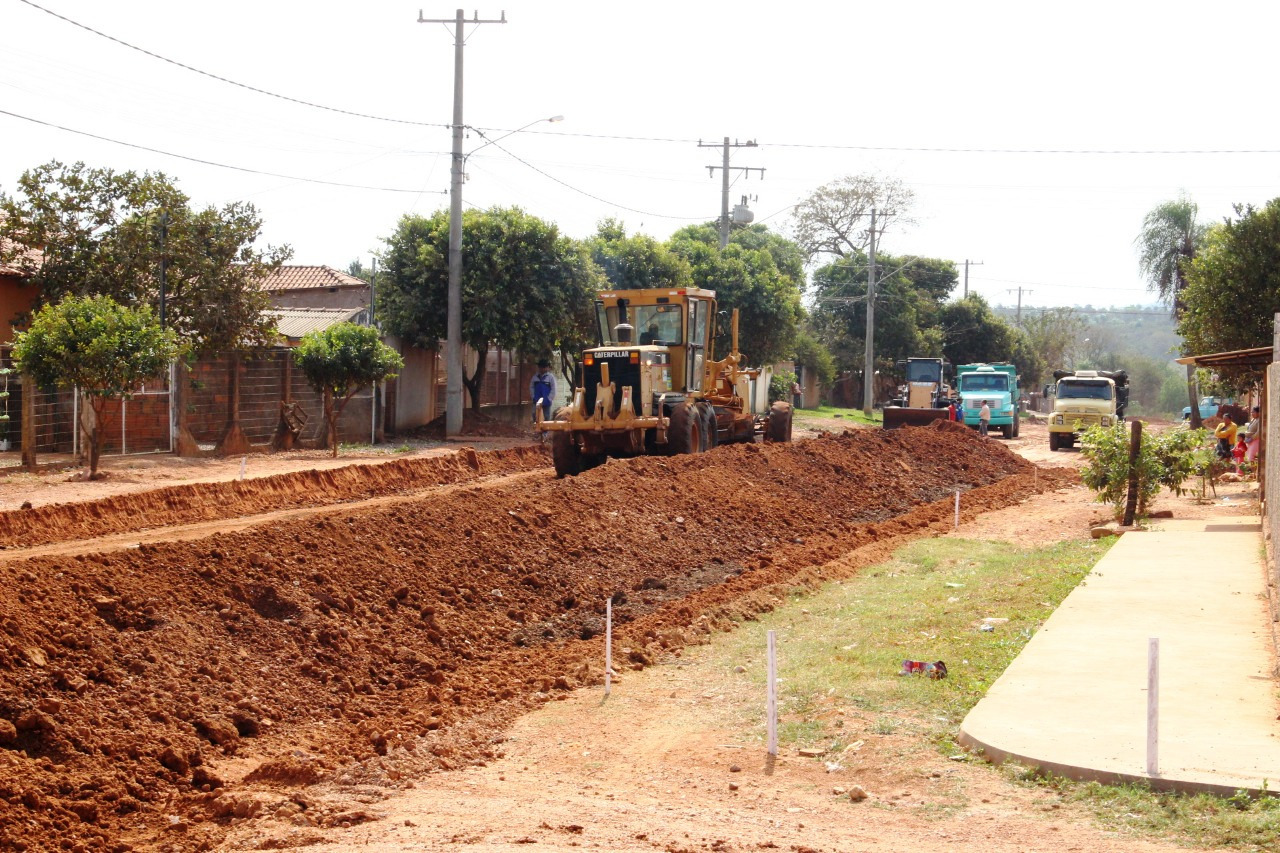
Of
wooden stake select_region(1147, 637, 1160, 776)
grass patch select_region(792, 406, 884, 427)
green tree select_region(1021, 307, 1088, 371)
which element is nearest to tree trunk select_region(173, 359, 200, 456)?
wooden stake select_region(1147, 637, 1160, 776)

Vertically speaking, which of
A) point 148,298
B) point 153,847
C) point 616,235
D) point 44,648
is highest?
point 616,235

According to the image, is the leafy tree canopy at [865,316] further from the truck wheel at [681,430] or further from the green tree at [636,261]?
the truck wheel at [681,430]

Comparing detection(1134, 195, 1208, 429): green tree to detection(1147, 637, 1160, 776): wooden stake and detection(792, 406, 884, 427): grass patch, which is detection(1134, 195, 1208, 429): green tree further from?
detection(1147, 637, 1160, 776): wooden stake

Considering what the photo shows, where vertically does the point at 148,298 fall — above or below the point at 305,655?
above

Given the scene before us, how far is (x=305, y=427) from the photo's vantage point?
26.1 m

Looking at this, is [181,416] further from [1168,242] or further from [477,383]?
[1168,242]

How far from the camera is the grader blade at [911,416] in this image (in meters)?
36.2

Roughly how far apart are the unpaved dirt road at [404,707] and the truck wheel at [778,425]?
13.3 metres

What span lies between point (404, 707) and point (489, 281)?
74.2ft

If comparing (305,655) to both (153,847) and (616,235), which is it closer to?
(153,847)

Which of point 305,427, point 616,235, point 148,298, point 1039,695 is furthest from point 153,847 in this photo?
point 616,235

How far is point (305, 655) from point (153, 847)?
2.86 meters

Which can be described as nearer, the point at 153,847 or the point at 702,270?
the point at 153,847

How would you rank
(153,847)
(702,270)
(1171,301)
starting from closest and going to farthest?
(153,847)
(702,270)
(1171,301)
